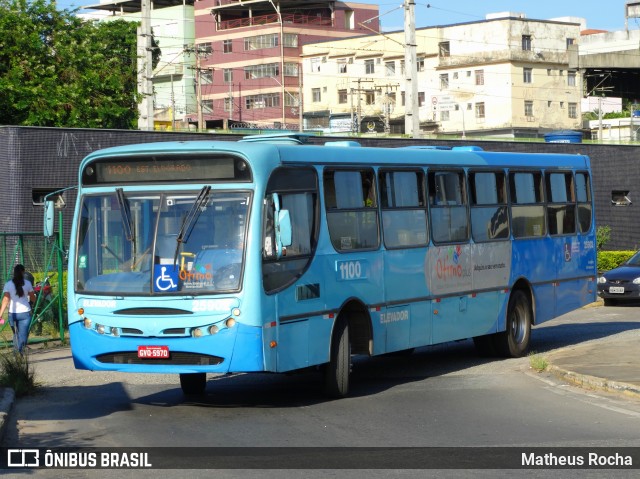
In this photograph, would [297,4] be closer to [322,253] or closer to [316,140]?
[316,140]

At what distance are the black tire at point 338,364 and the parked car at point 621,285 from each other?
17.6 meters

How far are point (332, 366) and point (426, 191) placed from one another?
3594 millimetres

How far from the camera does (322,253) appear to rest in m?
14.0

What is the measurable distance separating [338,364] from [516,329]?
5752mm

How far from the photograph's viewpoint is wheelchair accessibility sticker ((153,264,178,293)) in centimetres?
1283

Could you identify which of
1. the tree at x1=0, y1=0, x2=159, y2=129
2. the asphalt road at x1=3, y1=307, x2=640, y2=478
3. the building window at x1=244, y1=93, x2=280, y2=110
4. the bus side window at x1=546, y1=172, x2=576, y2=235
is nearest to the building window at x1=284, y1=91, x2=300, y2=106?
the building window at x1=244, y1=93, x2=280, y2=110

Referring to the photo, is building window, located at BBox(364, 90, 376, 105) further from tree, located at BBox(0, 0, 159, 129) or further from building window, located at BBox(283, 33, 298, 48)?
tree, located at BBox(0, 0, 159, 129)

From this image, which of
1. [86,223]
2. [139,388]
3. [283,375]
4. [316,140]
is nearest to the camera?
[86,223]

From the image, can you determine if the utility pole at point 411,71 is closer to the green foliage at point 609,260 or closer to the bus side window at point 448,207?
the green foliage at point 609,260

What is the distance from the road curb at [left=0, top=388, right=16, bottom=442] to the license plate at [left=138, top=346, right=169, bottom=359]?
5.21 feet

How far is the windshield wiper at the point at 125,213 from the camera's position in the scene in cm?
1315

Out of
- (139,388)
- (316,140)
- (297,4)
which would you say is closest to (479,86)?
(297,4)

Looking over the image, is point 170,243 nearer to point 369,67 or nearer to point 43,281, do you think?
point 43,281

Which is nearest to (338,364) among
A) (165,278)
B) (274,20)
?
(165,278)
